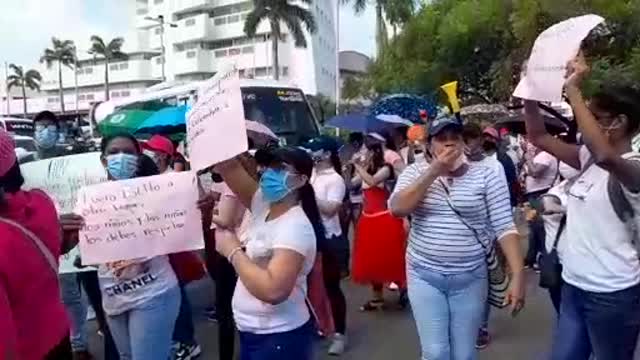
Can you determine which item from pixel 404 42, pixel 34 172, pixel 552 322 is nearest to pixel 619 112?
pixel 34 172

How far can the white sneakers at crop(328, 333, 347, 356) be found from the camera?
625cm

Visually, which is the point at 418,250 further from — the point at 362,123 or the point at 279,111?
the point at 279,111

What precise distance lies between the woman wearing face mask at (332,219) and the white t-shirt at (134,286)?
7.53ft

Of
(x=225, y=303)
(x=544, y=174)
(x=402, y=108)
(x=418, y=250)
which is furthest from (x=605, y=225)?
(x=402, y=108)

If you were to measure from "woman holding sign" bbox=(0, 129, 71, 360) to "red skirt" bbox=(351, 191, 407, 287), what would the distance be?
183 inches

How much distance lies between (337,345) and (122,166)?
2.75 metres

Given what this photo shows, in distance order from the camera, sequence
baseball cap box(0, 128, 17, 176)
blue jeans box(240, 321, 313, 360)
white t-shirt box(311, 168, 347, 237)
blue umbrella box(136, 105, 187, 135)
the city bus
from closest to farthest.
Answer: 1. baseball cap box(0, 128, 17, 176)
2. blue jeans box(240, 321, 313, 360)
3. white t-shirt box(311, 168, 347, 237)
4. blue umbrella box(136, 105, 187, 135)
5. the city bus

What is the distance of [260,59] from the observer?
219ft

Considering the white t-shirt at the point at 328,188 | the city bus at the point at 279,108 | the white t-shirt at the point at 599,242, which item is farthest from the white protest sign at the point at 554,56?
the city bus at the point at 279,108

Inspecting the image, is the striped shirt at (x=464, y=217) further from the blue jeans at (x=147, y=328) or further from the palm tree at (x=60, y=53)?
the palm tree at (x=60, y=53)

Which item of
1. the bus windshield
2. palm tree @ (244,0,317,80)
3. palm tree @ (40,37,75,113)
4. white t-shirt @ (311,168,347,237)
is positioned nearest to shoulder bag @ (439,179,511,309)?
white t-shirt @ (311,168,347,237)

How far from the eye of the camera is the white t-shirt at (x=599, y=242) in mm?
3412

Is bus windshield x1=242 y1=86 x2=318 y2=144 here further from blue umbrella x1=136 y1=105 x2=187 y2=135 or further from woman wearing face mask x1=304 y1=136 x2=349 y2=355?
woman wearing face mask x1=304 y1=136 x2=349 y2=355

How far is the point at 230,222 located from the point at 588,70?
5.22 ft
